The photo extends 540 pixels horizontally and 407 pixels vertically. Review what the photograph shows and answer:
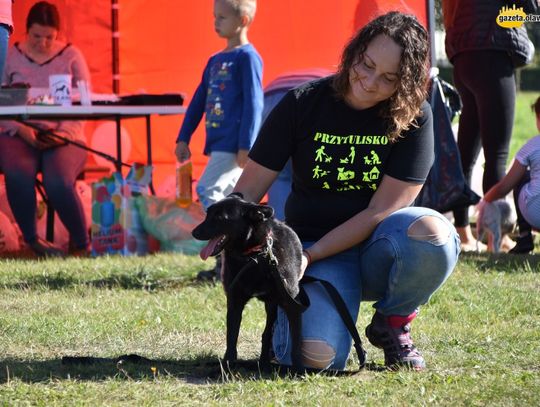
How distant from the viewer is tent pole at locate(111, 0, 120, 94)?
818 centimetres

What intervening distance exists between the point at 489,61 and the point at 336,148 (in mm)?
3511

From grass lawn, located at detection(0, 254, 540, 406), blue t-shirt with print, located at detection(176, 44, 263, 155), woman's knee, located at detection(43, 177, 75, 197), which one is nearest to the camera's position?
grass lawn, located at detection(0, 254, 540, 406)

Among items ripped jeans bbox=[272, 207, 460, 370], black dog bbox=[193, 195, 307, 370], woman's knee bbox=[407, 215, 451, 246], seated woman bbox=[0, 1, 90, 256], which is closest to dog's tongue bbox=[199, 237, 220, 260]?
black dog bbox=[193, 195, 307, 370]

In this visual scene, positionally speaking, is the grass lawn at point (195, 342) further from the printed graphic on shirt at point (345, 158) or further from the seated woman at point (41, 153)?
the seated woman at point (41, 153)

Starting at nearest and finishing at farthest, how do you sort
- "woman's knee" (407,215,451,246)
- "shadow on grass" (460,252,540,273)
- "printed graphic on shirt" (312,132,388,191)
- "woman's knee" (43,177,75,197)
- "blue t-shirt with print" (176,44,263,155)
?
"woman's knee" (407,215,451,246), "printed graphic on shirt" (312,132,388,191), "blue t-shirt with print" (176,44,263,155), "shadow on grass" (460,252,540,273), "woman's knee" (43,177,75,197)

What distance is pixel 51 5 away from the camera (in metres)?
7.66

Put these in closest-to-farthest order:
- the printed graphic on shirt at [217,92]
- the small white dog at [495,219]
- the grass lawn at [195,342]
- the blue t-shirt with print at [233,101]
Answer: the grass lawn at [195,342]
the blue t-shirt with print at [233,101]
the printed graphic on shirt at [217,92]
the small white dog at [495,219]

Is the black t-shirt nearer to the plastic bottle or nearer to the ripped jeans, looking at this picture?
the ripped jeans

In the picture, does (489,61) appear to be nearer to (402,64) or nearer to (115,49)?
(115,49)

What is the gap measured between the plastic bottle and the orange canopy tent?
1.21 m

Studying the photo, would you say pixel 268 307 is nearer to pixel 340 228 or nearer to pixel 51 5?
pixel 340 228

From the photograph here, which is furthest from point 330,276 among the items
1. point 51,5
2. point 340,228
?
point 51,5

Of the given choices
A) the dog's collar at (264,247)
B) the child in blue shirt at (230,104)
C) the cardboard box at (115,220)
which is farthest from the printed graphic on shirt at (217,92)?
the dog's collar at (264,247)

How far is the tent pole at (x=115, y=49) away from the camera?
8.18m
